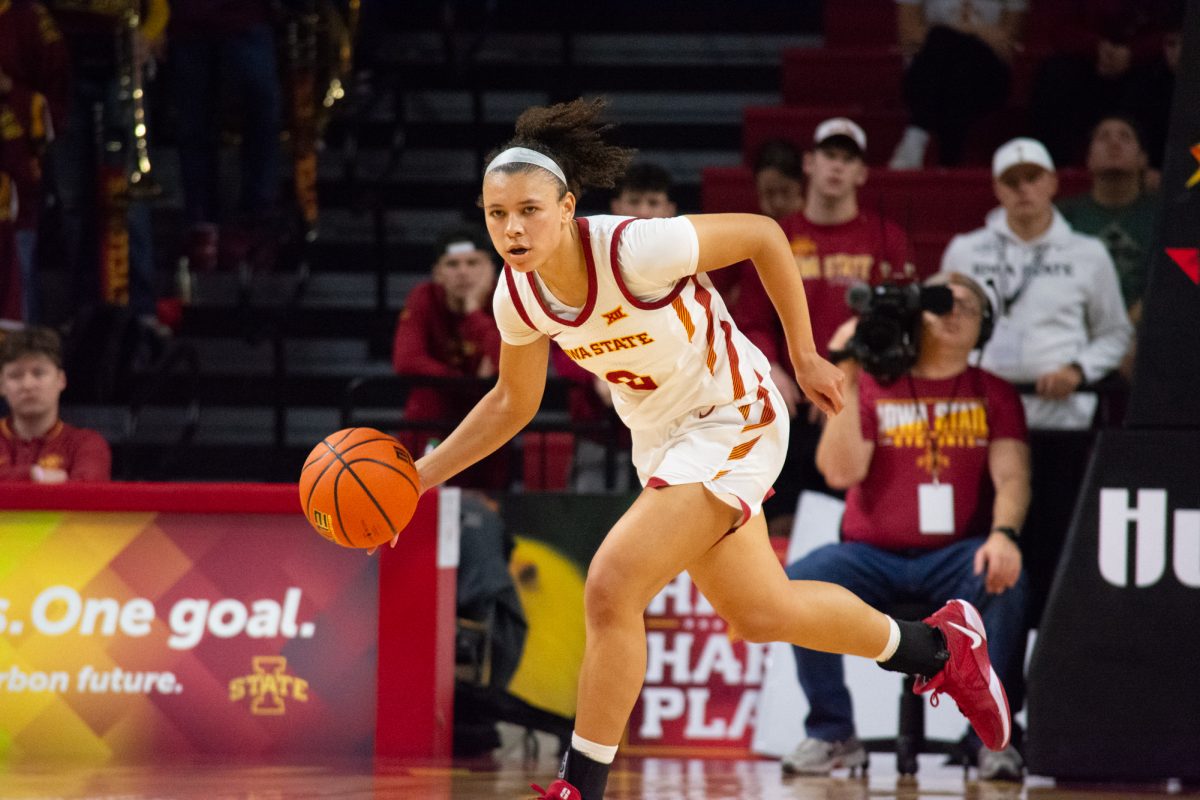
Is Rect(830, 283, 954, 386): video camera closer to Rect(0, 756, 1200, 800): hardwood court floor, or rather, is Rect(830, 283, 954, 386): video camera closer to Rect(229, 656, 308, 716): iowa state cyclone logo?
Rect(0, 756, 1200, 800): hardwood court floor

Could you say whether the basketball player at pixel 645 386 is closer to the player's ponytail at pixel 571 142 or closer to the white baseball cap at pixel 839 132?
the player's ponytail at pixel 571 142

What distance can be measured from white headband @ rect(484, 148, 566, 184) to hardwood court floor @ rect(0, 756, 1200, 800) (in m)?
1.91

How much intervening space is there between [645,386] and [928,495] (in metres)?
2.02

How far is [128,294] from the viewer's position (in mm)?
8805

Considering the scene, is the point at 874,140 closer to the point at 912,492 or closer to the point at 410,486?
the point at 912,492

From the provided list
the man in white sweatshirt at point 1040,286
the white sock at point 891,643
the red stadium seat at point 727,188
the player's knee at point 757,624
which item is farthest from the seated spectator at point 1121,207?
the player's knee at point 757,624

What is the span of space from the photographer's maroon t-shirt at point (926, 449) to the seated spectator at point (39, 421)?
A: 9.73 ft

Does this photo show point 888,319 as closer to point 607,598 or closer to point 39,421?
point 607,598

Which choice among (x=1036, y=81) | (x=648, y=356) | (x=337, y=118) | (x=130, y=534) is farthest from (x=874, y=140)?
(x=648, y=356)

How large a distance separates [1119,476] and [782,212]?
2.80 metres

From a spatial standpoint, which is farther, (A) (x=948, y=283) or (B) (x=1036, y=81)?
(B) (x=1036, y=81)

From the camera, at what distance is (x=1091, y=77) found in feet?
31.1

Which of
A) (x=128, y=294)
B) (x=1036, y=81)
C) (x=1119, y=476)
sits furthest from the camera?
(x=1036, y=81)

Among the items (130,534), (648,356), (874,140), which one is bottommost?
(130,534)
